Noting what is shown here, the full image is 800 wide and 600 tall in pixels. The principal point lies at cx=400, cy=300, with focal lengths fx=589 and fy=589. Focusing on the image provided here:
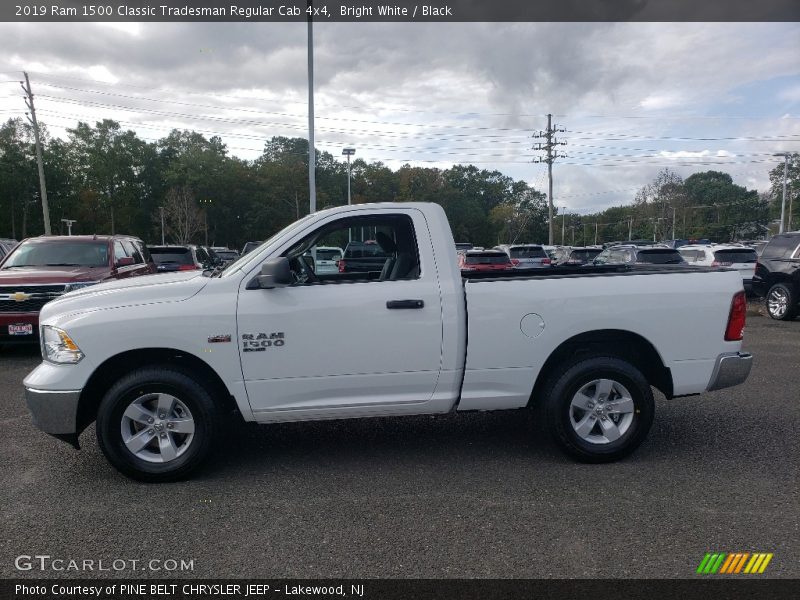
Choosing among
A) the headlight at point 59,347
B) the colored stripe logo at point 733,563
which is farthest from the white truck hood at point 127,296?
the colored stripe logo at point 733,563

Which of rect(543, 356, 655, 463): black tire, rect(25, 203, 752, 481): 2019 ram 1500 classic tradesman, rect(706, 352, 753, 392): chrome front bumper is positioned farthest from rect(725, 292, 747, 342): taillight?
rect(543, 356, 655, 463): black tire

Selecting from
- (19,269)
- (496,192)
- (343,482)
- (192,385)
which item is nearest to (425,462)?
(343,482)

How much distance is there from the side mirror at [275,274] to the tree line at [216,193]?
5676 cm

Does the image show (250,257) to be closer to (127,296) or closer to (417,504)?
(127,296)

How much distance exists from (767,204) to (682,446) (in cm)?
10054

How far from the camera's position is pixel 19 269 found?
31.0ft

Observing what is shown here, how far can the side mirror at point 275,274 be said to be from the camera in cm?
409

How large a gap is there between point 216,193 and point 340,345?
69532 mm

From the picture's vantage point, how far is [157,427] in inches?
168

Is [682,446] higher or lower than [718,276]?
lower

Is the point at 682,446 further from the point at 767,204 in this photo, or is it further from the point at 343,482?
the point at 767,204

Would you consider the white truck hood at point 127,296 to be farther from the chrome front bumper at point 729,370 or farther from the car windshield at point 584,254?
the car windshield at point 584,254

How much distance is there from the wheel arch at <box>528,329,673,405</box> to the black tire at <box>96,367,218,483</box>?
2512mm

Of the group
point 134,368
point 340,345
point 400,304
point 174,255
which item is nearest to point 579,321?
point 400,304
